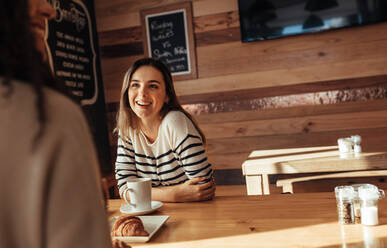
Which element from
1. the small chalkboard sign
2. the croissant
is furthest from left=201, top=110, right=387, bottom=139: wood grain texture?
the croissant

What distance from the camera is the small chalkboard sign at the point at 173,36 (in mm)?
3549

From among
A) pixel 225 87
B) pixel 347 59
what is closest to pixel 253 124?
pixel 225 87

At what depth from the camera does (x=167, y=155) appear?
5.80 ft

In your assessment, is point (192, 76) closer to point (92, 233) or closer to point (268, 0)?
point (268, 0)

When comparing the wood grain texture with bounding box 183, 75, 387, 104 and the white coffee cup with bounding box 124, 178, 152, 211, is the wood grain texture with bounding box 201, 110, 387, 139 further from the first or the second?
the white coffee cup with bounding box 124, 178, 152, 211

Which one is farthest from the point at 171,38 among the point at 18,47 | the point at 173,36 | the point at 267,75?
the point at 18,47

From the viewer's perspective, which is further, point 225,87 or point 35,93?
point 225,87

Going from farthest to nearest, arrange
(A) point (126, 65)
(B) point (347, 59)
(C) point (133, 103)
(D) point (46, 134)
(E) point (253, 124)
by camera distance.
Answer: (A) point (126, 65) < (E) point (253, 124) < (B) point (347, 59) < (C) point (133, 103) < (D) point (46, 134)

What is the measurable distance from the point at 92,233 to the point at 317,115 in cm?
324

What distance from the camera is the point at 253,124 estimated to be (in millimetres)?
3467

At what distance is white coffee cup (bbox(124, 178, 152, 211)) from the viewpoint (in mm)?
1144

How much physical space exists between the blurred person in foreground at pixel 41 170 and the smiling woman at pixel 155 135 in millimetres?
1318

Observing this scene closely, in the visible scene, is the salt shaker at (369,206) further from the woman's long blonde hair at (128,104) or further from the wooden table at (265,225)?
the woman's long blonde hair at (128,104)

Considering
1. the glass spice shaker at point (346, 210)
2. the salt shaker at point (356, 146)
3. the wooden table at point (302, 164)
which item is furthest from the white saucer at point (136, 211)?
the salt shaker at point (356, 146)
